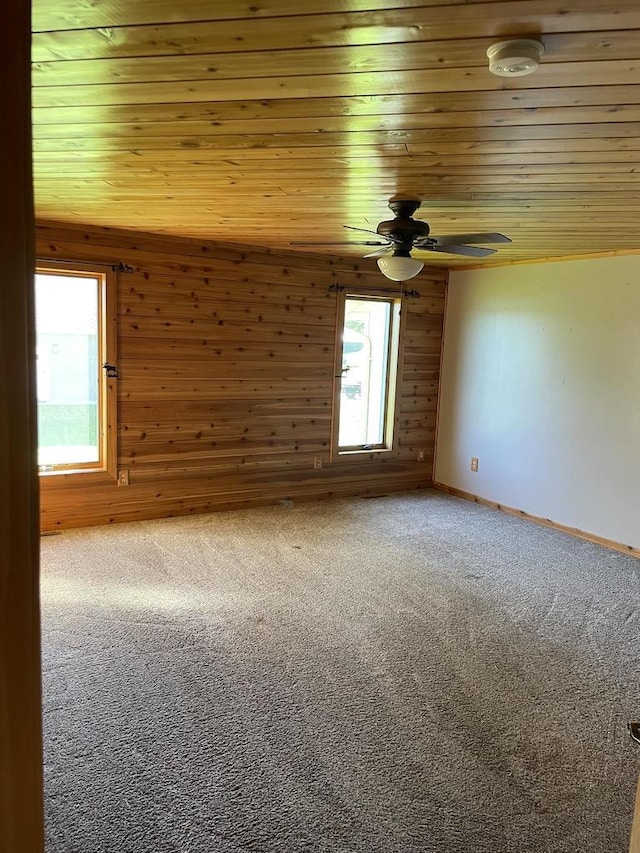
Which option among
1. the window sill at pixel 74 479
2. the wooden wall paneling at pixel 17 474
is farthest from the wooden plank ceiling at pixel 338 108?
the window sill at pixel 74 479

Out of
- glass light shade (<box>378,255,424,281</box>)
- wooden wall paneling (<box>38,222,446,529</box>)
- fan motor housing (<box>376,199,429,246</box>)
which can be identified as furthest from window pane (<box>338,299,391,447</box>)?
fan motor housing (<box>376,199,429,246</box>)

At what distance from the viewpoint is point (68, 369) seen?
4434 mm

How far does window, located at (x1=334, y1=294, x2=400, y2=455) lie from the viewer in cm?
572

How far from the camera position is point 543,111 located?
186cm

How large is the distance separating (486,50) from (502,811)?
7.45 ft

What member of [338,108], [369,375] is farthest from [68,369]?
[338,108]

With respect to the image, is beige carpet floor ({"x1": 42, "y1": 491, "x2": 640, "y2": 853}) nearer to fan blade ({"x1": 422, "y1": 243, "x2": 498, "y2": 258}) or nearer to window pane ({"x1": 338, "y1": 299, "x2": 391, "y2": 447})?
window pane ({"x1": 338, "y1": 299, "x2": 391, "y2": 447})

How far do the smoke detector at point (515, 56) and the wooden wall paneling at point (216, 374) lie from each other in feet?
11.4

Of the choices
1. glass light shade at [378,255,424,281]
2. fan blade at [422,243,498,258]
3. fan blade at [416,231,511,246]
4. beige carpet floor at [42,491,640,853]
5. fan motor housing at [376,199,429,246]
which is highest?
fan motor housing at [376,199,429,246]

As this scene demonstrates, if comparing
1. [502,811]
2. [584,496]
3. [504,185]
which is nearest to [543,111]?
[504,185]

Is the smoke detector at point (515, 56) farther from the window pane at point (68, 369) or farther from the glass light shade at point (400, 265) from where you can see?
the window pane at point (68, 369)

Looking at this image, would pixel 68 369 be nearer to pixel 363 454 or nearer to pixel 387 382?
pixel 363 454

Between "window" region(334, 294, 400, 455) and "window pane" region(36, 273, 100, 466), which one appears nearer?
"window pane" region(36, 273, 100, 466)

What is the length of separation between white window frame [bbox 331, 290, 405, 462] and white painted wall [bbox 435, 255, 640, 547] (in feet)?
1.80
